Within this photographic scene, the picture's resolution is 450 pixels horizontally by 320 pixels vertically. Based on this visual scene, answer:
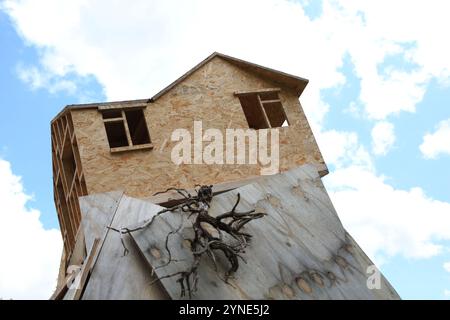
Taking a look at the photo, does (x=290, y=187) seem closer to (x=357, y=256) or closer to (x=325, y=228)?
(x=325, y=228)

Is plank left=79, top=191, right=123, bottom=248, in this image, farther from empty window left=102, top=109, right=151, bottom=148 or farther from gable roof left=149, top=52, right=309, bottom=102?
gable roof left=149, top=52, right=309, bottom=102

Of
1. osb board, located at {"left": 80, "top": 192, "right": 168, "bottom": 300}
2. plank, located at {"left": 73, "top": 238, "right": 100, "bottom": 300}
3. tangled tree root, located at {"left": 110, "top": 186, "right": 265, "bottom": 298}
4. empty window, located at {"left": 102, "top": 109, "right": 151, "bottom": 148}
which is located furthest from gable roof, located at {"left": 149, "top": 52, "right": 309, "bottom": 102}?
plank, located at {"left": 73, "top": 238, "right": 100, "bottom": 300}

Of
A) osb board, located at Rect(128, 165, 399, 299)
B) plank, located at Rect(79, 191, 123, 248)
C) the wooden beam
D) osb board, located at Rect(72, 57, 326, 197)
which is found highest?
the wooden beam

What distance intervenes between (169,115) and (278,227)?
5.02 meters

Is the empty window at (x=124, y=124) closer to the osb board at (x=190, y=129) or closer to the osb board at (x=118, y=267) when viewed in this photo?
the osb board at (x=190, y=129)

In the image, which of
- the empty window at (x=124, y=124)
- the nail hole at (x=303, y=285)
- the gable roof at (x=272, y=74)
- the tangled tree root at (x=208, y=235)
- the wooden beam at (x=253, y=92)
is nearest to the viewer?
the tangled tree root at (x=208, y=235)

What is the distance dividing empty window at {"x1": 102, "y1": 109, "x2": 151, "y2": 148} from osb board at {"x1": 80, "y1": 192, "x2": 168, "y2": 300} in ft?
11.2

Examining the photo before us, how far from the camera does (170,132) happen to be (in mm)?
12969

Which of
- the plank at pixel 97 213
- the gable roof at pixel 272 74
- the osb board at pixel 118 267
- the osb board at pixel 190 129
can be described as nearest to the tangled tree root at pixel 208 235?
the osb board at pixel 118 267

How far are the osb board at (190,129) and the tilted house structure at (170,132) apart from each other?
0.02 meters

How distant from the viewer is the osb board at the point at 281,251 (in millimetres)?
8281

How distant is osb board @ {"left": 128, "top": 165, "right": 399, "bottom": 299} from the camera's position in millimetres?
8281

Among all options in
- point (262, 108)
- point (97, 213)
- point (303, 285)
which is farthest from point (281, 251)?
point (262, 108)

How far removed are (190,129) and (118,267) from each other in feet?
17.6
